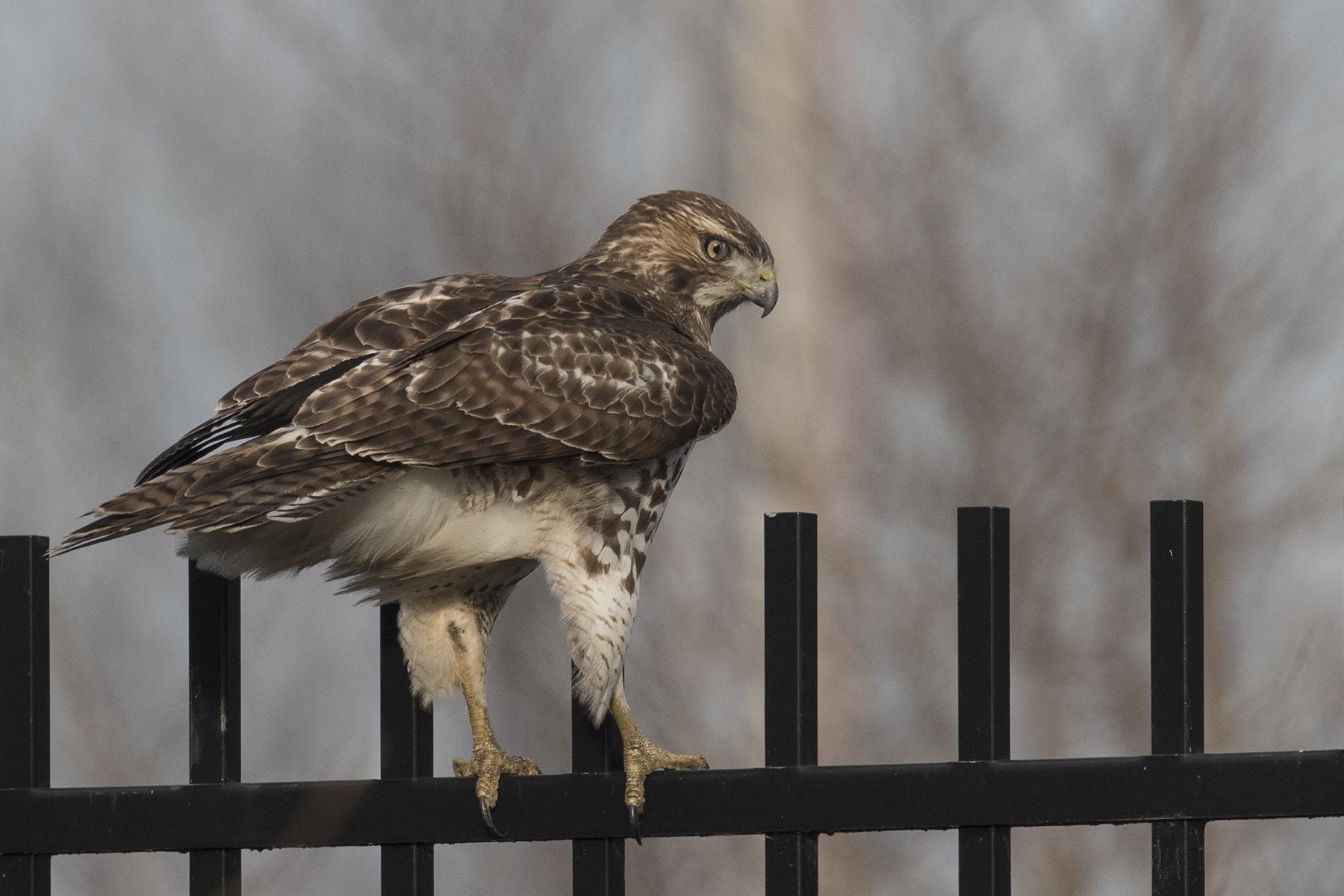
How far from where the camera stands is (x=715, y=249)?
4.53 m

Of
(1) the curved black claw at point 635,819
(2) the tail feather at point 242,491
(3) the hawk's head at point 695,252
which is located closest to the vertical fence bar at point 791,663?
(1) the curved black claw at point 635,819

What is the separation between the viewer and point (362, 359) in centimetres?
361

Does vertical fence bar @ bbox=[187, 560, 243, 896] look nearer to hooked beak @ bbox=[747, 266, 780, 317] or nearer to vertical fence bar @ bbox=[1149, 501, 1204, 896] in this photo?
vertical fence bar @ bbox=[1149, 501, 1204, 896]

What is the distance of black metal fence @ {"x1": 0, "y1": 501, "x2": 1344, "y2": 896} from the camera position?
2.84m

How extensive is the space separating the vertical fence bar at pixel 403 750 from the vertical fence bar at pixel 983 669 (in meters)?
0.97

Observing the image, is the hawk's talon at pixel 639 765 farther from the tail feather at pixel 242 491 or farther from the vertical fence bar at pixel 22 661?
the vertical fence bar at pixel 22 661

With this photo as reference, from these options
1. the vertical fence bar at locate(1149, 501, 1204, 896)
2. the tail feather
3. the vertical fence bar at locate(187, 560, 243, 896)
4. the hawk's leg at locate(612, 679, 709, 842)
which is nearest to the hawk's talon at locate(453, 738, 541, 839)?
the hawk's leg at locate(612, 679, 709, 842)

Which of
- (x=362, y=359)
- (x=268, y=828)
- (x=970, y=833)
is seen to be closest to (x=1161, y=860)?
(x=970, y=833)

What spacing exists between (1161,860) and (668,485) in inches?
56.5

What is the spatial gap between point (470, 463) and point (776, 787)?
0.98 metres

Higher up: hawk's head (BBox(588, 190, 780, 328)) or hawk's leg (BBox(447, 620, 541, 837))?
hawk's head (BBox(588, 190, 780, 328))

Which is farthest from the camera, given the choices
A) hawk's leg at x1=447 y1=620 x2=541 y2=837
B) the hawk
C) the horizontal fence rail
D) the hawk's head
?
the hawk's head

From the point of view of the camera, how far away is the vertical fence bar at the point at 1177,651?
2900mm

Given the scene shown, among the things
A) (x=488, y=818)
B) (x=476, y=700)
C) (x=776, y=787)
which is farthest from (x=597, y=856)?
(x=476, y=700)
